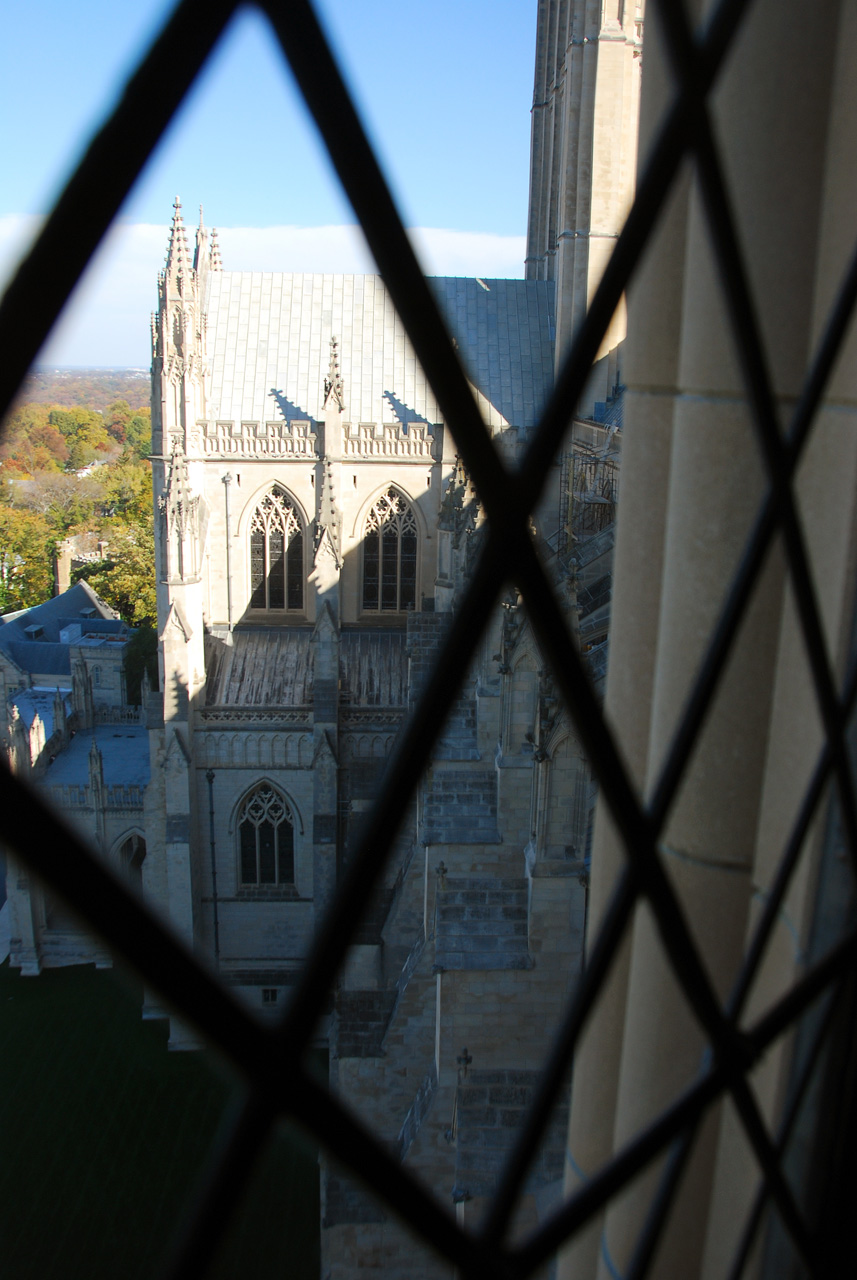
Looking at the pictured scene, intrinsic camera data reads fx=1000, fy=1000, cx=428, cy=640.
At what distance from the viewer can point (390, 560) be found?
2061 cm

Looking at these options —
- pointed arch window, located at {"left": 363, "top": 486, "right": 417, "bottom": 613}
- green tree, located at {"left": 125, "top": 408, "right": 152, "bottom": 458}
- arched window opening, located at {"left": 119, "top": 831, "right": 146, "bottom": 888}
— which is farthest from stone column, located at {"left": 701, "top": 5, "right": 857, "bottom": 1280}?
green tree, located at {"left": 125, "top": 408, "right": 152, "bottom": 458}

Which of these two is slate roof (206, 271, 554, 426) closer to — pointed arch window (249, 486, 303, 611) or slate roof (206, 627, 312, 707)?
pointed arch window (249, 486, 303, 611)

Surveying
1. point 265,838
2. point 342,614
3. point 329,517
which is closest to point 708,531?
point 329,517

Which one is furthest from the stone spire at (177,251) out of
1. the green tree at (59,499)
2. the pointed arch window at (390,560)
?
the green tree at (59,499)

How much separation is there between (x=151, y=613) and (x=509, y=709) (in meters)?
27.2

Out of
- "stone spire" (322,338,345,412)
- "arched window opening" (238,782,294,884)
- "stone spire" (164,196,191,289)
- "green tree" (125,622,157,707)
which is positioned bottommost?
"arched window opening" (238,782,294,884)

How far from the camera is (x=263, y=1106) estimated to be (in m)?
1.00

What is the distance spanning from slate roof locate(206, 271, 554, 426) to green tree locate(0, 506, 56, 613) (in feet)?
72.8

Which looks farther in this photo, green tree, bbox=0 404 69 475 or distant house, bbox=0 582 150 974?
green tree, bbox=0 404 69 475

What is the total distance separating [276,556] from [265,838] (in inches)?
224

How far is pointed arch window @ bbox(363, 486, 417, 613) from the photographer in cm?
2045

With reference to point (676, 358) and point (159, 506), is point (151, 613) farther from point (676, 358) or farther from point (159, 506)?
point (676, 358)

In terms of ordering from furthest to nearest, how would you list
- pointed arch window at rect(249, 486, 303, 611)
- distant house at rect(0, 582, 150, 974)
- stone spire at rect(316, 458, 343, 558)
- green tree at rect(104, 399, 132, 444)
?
green tree at rect(104, 399, 132, 444)
pointed arch window at rect(249, 486, 303, 611)
distant house at rect(0, 582, 150, 974)
stone spire at rect(316, 458, 343, 558)

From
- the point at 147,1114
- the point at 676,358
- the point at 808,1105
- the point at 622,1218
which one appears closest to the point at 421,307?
the point at 676,358
